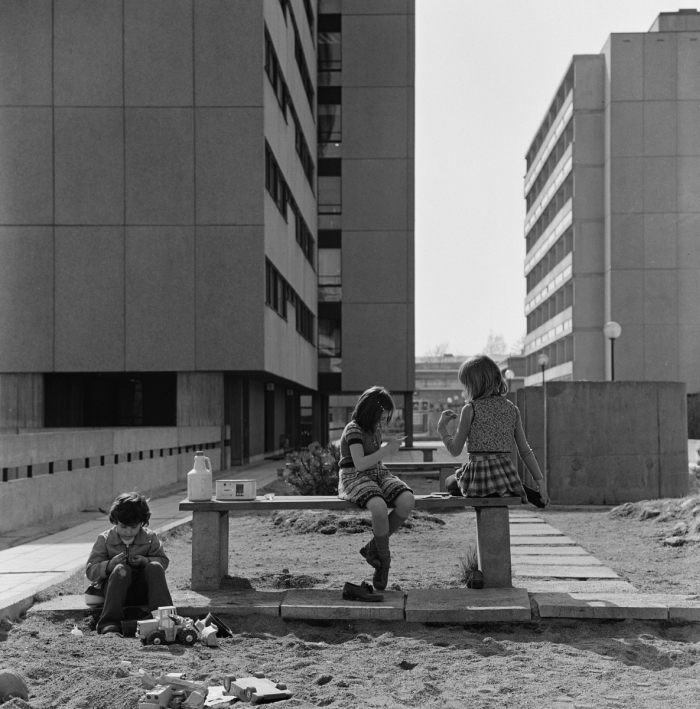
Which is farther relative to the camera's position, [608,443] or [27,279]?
[27,279]

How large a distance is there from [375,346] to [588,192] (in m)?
20.5

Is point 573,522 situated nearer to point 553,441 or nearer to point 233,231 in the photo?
point 553,441

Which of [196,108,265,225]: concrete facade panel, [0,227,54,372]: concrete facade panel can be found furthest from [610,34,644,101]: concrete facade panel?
[0,227,54,372]: concrete facade panel

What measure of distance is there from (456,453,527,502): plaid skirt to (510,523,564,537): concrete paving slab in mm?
4404

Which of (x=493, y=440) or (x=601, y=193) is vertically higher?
(x=601, y=193)

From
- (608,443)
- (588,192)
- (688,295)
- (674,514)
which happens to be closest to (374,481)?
(674,514)

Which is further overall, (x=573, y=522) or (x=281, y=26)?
(x=281, y=26)

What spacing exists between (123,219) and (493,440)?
59.8ft

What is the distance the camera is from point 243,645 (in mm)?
5879

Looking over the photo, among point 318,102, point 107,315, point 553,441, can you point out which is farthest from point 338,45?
point 553,441

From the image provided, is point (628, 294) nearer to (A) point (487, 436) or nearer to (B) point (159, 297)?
(B) point (159, 297)

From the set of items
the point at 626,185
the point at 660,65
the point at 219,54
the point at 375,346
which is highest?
the point at 660,65

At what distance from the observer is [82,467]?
15281mm

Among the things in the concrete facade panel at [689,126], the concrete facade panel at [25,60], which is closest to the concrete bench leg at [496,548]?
the concrete facade panel at [25,60]
